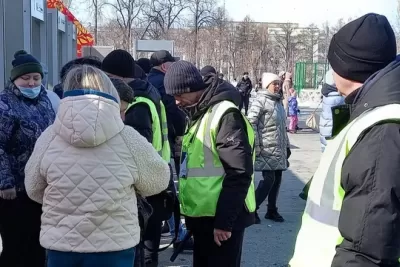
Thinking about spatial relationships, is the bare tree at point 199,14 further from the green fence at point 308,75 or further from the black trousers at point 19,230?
the black trousers at point 19,230

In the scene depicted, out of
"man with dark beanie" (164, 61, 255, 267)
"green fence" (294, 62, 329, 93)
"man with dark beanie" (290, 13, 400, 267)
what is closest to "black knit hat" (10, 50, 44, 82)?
"man with dark beanie" (164, 61, 255, 267)

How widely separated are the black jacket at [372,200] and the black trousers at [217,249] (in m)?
1.56

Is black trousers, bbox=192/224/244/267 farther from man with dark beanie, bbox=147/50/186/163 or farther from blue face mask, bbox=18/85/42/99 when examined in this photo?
man with dark beanie, bbox=147/50/186/163

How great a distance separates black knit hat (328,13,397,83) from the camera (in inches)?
76.0

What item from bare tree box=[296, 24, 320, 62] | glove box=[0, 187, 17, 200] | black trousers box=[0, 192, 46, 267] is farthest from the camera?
bare tree box=[296, 24, 320, 62]

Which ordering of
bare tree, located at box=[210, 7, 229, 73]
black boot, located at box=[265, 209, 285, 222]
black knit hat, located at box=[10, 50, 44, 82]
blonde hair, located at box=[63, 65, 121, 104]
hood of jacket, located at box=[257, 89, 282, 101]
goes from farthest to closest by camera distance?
bare tree, located at box=[210, 7, 229, 73], black boot, located at box=[265, 209, 285, 222], hood of jacket, located at box=[257, 89, 282, 101], black knit hat, located at box=[10, 50, 44, 82], blonde hair, located at box=[63, 65, 121, 104]

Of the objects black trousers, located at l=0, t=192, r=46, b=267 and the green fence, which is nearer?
black trousers, located at l=0, t=192, r=46, b=267

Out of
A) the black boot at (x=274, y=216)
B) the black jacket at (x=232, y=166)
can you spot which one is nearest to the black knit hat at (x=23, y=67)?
the black jacket at (x=232, y=166)

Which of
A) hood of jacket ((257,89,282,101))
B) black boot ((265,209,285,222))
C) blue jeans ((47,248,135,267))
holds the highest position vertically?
hood of jacket ((257,89,282,101))

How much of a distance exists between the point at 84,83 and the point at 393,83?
4.88ft

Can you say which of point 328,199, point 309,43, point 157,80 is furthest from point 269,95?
point 309,43

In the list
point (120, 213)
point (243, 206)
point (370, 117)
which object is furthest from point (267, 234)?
point (370, 117)

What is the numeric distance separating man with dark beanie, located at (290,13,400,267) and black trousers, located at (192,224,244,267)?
4.28 ft

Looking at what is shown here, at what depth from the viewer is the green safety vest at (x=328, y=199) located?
178 cm
